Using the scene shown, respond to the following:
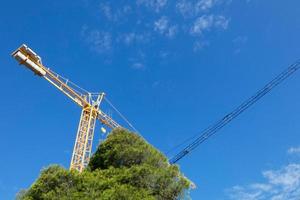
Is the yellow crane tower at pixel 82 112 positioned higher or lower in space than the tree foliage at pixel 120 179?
higher

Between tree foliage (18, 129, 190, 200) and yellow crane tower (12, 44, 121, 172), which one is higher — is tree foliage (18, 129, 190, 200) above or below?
below

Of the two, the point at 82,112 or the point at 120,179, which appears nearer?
the point at 120,179

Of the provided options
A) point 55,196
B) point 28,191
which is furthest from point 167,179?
point 28,191

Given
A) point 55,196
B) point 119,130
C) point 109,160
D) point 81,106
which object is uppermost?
point 81,106

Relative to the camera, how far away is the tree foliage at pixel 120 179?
66.7ft

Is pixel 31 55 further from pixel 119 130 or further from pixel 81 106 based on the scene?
pixel 119 130

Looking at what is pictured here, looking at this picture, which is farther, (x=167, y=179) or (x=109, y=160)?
(x=109, y=160)

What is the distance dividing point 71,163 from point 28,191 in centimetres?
2134

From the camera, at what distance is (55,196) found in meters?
20.5

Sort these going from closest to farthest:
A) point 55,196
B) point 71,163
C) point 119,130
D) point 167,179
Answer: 1. point 55,196
2. point 167,179
3. point 119,130
4. point 71,163

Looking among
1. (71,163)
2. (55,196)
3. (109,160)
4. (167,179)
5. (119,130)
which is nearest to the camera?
(55,196)

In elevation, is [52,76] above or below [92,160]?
A: above

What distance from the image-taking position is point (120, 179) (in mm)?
21516

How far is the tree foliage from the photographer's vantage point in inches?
800
